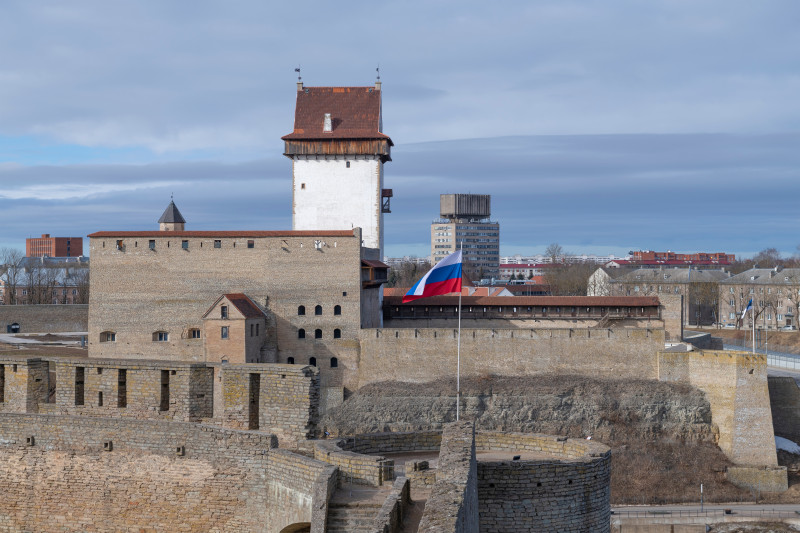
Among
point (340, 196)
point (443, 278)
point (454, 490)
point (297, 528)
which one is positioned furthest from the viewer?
point (340, 196)

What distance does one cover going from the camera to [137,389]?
12.9m

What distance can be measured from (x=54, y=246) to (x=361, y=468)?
126 m

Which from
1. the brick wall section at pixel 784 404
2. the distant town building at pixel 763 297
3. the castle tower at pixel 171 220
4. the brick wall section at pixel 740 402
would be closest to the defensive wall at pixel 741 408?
the brick wall section at pixel 740 402

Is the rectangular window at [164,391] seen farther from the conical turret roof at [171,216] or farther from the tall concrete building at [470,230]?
the tall concrete building at [470,230]

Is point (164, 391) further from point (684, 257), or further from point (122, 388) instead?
point (684, 257)

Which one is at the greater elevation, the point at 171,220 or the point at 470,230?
the point at 470,230

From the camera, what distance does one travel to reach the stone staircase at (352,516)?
930cm

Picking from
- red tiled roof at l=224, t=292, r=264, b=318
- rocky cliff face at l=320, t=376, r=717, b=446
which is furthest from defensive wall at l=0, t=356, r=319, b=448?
rocky cliff face at l=320, t=376, r=717, b=446

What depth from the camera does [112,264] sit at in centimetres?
3816

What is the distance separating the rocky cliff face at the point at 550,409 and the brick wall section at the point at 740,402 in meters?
0.57

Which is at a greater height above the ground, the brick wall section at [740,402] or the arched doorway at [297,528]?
the arched doorway at [297,528]

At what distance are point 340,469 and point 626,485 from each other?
78.5 feet

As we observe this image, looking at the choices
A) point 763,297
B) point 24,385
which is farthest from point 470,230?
point 24,385

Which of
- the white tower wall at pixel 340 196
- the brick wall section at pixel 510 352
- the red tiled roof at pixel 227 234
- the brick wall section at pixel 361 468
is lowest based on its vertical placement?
the brick wall section at pixel 510 352
